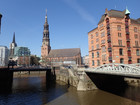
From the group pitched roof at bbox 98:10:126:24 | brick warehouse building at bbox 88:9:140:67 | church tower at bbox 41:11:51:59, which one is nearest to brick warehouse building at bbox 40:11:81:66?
church tower at bbox 41:11:51:59

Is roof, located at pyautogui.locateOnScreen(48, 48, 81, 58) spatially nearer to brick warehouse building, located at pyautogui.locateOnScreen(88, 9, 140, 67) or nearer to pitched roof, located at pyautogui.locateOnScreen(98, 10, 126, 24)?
brick warehouse building, located at pyautogui.locateOnScreen(88, 9, 140, 67)

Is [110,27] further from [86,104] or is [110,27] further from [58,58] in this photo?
[58,58]

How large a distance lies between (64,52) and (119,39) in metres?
89.1

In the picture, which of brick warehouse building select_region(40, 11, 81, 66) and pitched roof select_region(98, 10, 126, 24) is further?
brick warehouse building select_region(40, 11, 81, 66)

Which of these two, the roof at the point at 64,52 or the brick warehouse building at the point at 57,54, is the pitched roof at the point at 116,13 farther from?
the roof at the point at 64,52

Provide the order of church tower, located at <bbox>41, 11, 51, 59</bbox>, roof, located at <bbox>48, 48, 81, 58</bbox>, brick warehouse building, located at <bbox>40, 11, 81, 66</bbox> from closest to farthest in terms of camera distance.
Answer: brick warehouse building, located at <bbox>40, 11, 81, 66</bbox> → roof, located at <bbox>48, 48, 81, 58</bbox> → church tower, located at <bbox>41, 11, 51, 59</bbox>

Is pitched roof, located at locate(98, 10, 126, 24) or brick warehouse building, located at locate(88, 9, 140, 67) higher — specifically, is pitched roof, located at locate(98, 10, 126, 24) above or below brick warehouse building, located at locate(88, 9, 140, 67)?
above

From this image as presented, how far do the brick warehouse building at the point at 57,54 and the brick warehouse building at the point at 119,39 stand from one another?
7376 cm

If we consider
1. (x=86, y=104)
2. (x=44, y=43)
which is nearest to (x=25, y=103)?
(x=86, y=104)

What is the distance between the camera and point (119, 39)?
35281 mm

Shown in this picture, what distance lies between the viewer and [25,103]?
2053cm

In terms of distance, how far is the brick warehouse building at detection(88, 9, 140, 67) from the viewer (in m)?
34.5

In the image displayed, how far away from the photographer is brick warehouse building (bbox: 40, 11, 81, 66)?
112 metres

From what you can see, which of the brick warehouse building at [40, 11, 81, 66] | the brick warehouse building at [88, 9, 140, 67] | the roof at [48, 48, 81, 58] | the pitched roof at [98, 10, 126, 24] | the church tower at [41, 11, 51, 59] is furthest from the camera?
the church tower at [41, 11, 51, 59]
